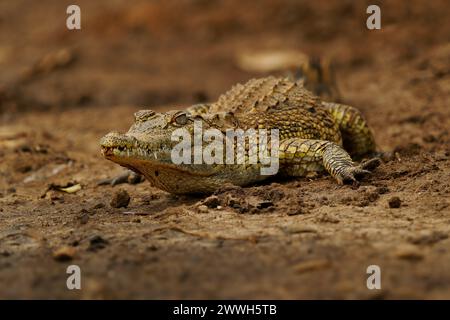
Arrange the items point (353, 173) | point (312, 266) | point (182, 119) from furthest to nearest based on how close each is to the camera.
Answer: point (182, 119)
point (353, 173)
point (312, 266)

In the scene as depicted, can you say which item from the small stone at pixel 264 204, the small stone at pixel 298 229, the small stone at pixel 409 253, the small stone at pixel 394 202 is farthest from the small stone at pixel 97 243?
the small stone at pixel 394 202

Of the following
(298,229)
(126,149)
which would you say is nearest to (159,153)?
(126,149)

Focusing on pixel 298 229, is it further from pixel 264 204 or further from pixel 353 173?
pixel 353 173

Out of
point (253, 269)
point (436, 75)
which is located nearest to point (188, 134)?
point (253, 269)

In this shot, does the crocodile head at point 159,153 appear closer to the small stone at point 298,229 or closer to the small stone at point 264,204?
the small stone at point 264,204

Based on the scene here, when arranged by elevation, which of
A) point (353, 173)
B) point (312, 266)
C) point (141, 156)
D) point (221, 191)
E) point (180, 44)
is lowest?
point (312, 266)

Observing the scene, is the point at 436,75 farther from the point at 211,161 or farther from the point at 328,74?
the point at 211,161

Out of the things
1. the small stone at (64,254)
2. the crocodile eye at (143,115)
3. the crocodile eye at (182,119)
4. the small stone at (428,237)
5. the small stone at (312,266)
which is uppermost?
the crocodile eye at (143,115)
